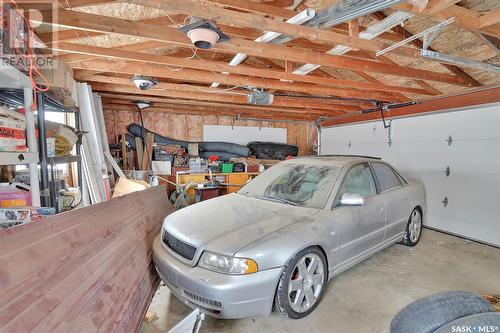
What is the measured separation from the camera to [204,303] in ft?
5.72

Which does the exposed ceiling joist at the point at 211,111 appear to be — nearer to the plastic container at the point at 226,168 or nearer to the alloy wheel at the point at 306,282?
the plastic container at the point at 226,168

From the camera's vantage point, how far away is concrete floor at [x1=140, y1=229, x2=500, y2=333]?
1977 millimetres

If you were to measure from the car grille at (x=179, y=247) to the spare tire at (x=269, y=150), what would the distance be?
16.7 feet

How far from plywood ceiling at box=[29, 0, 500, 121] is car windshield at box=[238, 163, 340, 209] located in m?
1.30

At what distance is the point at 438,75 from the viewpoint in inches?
147

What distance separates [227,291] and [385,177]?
2.56 metres

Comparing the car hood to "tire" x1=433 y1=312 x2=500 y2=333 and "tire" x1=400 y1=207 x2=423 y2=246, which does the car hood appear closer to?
"tire" x1=433 y1=312 x2=500 y2=333

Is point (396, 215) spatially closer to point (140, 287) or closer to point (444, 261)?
point (444, 261)

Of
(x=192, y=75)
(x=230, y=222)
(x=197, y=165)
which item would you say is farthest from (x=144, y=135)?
(x=230, y=222)

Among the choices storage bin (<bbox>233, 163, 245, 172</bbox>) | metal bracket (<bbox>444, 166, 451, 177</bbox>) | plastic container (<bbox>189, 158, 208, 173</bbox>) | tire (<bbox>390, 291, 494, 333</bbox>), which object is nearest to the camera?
tire (<bbox>390, 291, 494, 333</bbox>)

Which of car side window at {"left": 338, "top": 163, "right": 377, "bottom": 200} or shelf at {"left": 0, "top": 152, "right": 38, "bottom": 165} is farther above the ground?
shelf at {"left": 0, "top": 152, "right": 38, "bottom": 165}

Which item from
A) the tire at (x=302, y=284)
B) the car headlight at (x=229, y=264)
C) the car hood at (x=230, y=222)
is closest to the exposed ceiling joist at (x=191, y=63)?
the car hood at (x=230, y=222)

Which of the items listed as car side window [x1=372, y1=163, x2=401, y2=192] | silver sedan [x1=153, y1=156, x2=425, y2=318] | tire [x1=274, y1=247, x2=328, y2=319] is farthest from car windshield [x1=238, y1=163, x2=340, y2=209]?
car side window [x1=372, y1=163, x2=401, y2=192]

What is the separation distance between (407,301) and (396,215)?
112 centimetres
